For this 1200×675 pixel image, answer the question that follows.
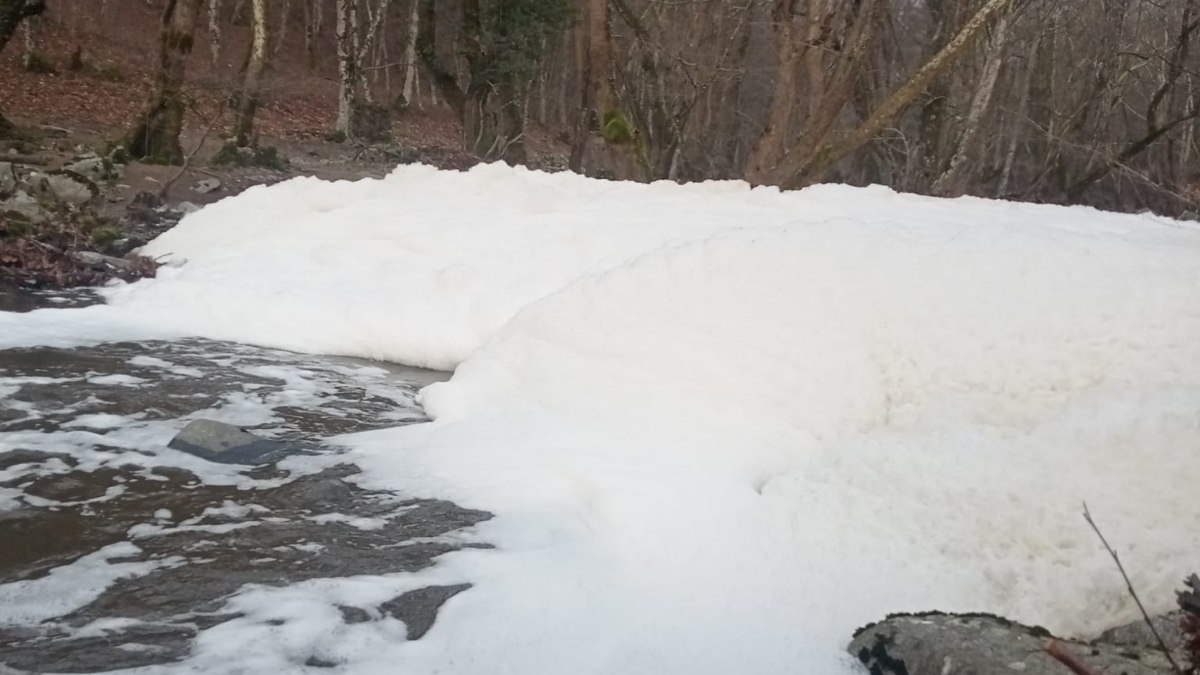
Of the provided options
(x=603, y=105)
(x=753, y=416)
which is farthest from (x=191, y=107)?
(x=753, y=416)

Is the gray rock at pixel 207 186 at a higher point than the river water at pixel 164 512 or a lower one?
higher

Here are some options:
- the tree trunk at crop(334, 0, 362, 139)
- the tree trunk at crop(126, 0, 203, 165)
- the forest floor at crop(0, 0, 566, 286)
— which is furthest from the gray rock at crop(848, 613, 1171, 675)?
the tree trunk at crop(334, 0, 362, 139)

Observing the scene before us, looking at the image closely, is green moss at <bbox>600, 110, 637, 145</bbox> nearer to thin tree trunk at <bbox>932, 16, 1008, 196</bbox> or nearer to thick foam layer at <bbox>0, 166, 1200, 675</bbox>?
thick foam layer at <bbox>0, 166, 1200, 675</bbox>

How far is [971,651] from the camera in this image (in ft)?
8.59

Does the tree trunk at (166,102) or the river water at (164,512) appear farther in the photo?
the tree trunk at (166,102)

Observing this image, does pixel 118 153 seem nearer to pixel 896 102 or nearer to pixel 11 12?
pixel 11 12

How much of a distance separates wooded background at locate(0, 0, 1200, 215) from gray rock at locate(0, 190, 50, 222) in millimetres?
4688

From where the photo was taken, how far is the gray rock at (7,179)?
8.99 metres

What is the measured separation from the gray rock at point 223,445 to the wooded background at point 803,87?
7048 millimetres

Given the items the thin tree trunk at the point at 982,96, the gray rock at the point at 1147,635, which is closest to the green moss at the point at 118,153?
the thin tree trunk at the point at 982,96

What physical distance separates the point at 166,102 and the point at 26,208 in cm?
503

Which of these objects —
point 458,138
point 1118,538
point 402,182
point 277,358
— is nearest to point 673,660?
point 1118,538

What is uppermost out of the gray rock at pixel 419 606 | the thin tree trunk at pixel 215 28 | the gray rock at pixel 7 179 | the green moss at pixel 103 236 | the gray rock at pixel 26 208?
the thin tree trunk at pixel 215 28

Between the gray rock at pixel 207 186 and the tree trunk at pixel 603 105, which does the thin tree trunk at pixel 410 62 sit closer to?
the gray rock at pixel 207 186
